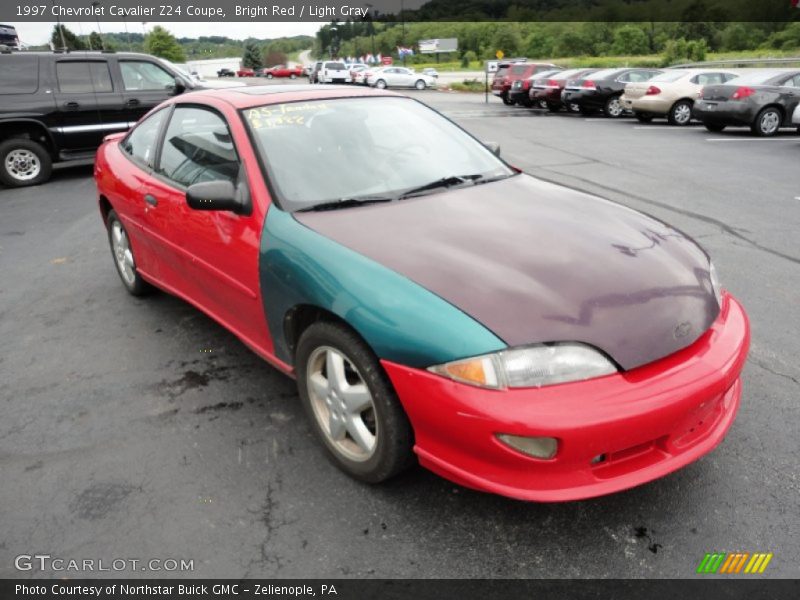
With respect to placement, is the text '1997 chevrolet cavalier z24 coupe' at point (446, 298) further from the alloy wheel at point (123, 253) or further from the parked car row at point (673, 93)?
the parked car row at point (673, 93)

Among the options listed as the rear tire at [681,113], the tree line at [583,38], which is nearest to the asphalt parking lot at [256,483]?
the rear tire at [681,113]

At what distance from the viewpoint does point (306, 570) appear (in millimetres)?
2121

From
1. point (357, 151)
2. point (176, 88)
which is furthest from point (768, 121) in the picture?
point (357, 151)

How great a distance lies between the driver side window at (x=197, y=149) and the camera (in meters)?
3.15

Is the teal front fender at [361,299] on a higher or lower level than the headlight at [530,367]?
higher

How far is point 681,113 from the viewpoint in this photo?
15398 millimetres

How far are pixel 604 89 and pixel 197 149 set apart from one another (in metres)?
17.1

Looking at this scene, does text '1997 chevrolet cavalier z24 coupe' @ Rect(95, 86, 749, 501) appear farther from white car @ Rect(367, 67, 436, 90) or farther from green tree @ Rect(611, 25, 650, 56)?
green tree @ Rect(611, 25, 650, 56)

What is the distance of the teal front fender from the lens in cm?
203

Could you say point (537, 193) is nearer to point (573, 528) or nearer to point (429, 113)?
point (429, 113)

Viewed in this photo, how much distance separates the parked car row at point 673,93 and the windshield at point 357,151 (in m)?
10.4

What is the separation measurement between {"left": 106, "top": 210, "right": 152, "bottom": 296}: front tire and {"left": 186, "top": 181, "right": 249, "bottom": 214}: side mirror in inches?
71.5

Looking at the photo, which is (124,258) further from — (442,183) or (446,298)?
(446,298)
